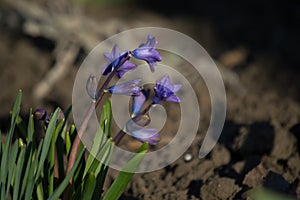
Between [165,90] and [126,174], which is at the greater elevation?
[165,90]

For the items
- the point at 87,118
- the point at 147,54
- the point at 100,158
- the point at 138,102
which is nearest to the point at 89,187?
the point at 100,158

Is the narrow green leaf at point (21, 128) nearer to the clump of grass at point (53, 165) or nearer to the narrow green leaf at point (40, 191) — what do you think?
the clump of grass at point (53, 165)

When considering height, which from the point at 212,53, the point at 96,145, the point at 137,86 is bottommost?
the point at 96,145

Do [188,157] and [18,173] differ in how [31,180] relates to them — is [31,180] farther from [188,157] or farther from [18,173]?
[188,157]

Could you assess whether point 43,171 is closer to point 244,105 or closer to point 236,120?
point 236,120

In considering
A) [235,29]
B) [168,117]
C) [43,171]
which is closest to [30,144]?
[43,171]

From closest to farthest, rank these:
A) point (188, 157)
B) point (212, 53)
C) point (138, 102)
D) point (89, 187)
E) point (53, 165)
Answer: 1. point (89, 187)
2. point (138, 102)
3. point (53, 165)
4. point (188, 157)
5. point (212, 53)

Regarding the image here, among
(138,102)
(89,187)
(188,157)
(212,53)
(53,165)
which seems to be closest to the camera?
(89,187)
